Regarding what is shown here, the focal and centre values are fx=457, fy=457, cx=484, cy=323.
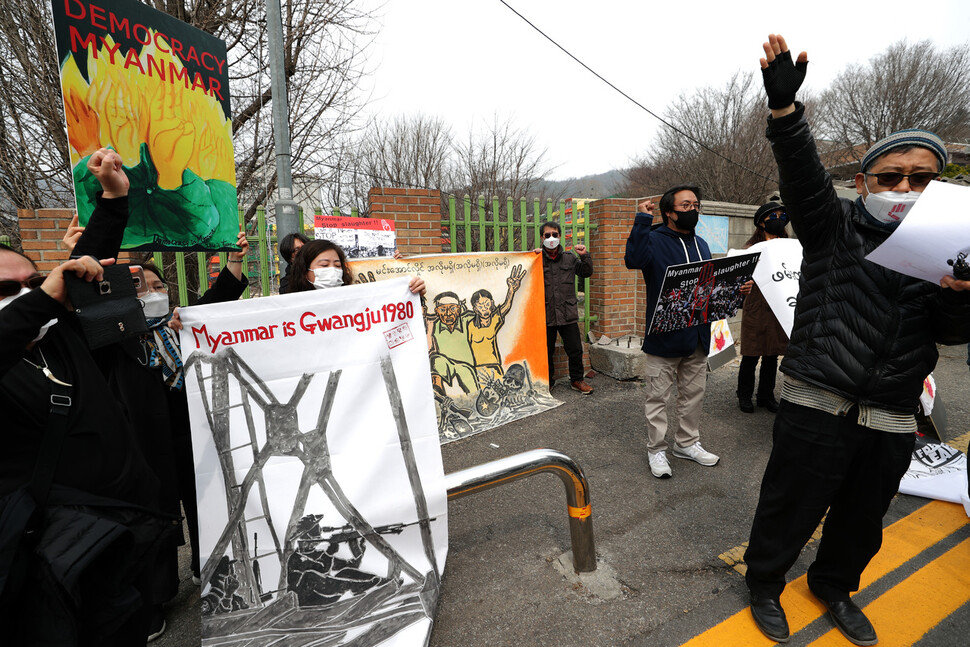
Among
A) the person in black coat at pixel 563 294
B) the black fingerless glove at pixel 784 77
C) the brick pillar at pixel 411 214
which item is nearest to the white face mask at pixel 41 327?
the black fingerless glove at pixel 784 77

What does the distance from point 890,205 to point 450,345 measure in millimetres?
3464

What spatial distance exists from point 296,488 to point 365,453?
1.04 feet

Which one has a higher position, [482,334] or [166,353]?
[166,353]

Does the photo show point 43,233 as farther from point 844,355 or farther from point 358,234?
point 844,355

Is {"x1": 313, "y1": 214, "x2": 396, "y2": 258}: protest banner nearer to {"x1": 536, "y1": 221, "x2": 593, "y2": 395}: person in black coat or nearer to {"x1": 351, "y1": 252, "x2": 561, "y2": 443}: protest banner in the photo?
{"x1": 351, "y1": 252, "x2": 561, "y2": 443}: protest banner

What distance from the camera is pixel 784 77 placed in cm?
169

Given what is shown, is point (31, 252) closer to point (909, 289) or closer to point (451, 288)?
point (451, 288)

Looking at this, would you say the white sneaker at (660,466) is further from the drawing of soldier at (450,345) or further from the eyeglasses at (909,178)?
the eyeglasses at (909,178)

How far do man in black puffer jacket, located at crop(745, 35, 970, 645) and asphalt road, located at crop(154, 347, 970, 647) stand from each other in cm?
36

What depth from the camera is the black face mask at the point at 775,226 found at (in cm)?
411

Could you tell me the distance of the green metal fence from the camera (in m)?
5.30

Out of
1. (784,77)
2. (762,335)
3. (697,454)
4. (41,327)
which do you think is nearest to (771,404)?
(762,335)

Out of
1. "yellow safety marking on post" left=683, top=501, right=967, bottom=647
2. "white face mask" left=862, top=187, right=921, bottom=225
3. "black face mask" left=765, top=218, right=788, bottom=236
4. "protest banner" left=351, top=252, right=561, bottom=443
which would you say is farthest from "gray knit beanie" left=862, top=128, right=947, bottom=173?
"protest banner" left=351, top=252, right=561, bottom=443

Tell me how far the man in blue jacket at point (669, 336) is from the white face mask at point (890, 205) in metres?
1.49
